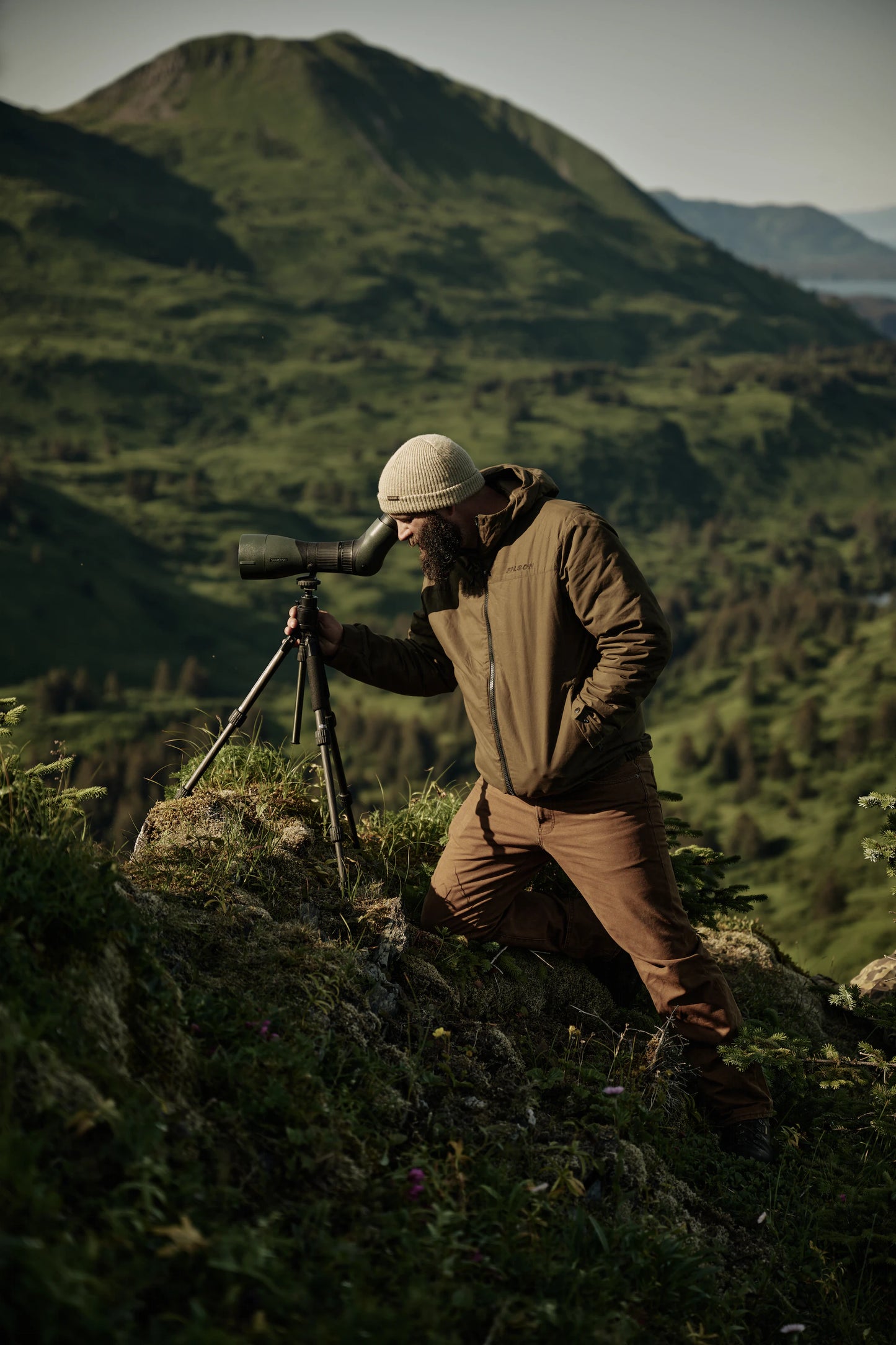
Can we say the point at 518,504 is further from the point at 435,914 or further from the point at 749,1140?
the point at 749,1140

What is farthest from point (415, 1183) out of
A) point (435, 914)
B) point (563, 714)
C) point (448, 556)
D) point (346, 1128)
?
point (448, 556)

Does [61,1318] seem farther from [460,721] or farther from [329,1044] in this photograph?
[460,721]

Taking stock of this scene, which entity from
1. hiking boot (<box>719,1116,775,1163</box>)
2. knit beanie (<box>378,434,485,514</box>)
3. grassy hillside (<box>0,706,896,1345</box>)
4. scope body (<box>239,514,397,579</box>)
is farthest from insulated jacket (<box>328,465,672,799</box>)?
hiking boot (<box>719,1116,775,1163</box>)

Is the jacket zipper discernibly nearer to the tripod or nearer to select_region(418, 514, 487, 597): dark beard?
select_region(418, 514, 487, 597): dark beard

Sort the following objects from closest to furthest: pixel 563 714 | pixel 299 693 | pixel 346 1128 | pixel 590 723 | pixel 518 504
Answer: pixel 346 1128
pixel 590 723
pixel 563 714
pixel 518 504
pixel 299 693

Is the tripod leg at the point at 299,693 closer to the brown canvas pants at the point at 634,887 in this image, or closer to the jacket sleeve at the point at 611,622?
the brown canvas pants at the point at 634,887

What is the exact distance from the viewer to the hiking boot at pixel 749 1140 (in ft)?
16.3

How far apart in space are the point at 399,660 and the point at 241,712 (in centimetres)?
92

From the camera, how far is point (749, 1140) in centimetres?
500

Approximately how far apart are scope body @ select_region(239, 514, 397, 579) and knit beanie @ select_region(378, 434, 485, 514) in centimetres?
20

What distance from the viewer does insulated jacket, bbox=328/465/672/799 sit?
16.2 feet

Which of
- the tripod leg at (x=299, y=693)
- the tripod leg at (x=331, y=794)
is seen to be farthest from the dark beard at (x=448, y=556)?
the tripod leg at (x=331, y=794)

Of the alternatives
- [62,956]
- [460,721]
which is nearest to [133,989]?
[62,956]

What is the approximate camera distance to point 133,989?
3664 mm
